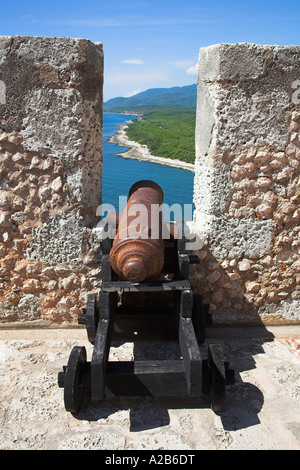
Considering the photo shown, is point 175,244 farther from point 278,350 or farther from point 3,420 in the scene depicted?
point 3,420

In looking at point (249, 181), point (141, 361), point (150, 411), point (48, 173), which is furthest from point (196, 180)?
point (150, 411)

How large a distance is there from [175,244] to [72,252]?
92 centimetres

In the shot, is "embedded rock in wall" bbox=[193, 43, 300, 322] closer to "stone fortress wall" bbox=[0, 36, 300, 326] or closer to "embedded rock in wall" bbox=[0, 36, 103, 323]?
"stone fortress wall" bbox=[0, 36, 300, 326]

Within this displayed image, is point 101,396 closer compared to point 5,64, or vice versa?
point 101,396

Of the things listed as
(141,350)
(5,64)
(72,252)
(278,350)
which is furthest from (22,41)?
(278,350)

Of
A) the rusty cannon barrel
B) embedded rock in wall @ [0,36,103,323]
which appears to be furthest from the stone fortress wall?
the rusty cannon barrel

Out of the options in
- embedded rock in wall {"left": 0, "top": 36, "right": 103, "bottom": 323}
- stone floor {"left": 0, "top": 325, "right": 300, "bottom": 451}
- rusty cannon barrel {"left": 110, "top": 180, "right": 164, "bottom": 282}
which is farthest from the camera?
embedded rock in wall {"left": 0, "top": 36, "right": 103, "bottom": 323}

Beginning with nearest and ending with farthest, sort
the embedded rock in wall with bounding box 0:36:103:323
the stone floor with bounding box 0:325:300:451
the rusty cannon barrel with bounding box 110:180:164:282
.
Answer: the stone floor with bounding box 0:325:300:451, the rusty cannon barrel with bounding box 110:180:164:282, the embedded rock in wall with bounding box 0:36:103:323

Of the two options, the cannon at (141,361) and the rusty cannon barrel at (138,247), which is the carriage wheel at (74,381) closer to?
the cannon at (141,361)

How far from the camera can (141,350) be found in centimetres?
357

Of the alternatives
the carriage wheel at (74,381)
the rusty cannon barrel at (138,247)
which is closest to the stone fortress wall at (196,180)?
the rusty cannon barrel at (138,247)

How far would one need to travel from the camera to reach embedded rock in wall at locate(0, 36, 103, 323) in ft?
11.1

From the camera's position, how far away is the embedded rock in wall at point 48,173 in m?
3.38

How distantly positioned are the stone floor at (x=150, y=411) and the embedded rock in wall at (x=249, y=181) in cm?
53
